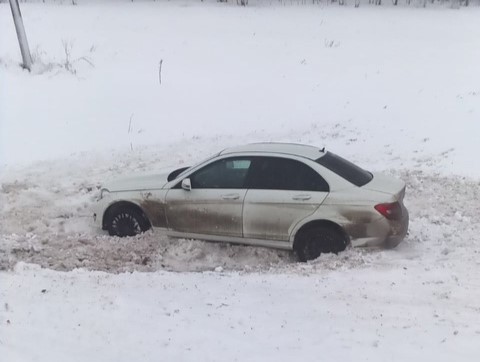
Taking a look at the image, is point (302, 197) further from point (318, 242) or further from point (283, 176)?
point (318, 242)

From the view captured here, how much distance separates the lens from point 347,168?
859 centimetres

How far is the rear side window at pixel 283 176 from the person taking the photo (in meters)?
8.25

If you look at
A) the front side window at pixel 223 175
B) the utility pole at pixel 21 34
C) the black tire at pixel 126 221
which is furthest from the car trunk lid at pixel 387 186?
the utility pole at pixel 21 34

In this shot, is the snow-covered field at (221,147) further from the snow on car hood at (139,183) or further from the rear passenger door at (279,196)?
the snow on car hood at (139,183)

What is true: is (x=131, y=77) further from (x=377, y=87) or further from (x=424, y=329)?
(x=424, y=329)

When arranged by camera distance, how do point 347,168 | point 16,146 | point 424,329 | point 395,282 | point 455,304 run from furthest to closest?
1. point 16,146
2. point 347,168
3. point 395,282
4. point 455,304
5. point 424,329

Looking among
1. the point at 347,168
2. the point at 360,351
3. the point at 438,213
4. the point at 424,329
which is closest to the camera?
the point at 360,351

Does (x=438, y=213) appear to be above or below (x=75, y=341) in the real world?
below

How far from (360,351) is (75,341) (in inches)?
98.4

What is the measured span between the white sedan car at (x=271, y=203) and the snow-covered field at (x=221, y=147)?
268mm

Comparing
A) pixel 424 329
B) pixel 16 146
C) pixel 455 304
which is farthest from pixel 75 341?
pixel 16 146

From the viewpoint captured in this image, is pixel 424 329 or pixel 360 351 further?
pixel 424 329

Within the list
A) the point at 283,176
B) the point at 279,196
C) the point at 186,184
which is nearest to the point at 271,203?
the point at 279,196

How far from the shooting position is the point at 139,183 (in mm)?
9086
